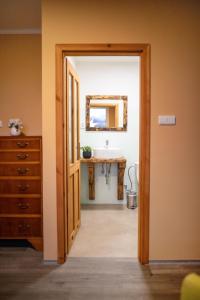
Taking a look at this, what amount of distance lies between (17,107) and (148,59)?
5.85 feet

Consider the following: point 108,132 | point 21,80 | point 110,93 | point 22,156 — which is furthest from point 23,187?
point 110,93

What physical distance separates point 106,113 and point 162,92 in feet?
7.56

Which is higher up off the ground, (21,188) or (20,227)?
(21,188)

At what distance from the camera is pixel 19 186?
9.56 feet

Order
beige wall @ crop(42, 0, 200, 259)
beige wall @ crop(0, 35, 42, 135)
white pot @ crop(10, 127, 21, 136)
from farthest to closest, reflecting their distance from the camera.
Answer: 1. beige wall @ crop(0, 35, 42, 135)
2. white pot @ crop(10, 127, 21, 136)
3. beige wall @ crop(42, 0, 200, 259)

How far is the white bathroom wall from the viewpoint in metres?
4.70

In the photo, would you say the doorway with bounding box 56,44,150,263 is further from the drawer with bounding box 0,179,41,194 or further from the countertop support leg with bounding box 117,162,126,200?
the countertop support leg with bounding box 117,162,126,200

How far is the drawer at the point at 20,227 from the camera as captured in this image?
2904mm

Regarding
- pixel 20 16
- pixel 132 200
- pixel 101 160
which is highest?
pixel 20 16

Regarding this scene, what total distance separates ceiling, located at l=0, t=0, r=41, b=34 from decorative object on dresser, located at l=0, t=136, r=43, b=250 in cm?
136

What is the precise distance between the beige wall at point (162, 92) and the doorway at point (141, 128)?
6cm

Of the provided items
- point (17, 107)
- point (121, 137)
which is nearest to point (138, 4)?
point (17, 107)

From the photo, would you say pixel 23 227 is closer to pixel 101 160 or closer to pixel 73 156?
pixel 73 156

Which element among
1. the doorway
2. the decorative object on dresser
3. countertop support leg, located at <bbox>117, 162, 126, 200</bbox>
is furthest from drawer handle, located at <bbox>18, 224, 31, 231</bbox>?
countertop support leg, located at <bbox>117, 162, 126, 200</bbox>
